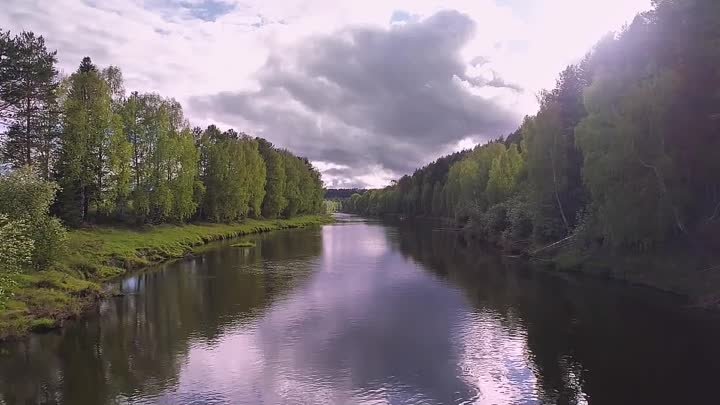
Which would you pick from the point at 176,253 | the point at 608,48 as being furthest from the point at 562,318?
the point at 176,253

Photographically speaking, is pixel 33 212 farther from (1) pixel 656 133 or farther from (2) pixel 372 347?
(1) pixel 656 133

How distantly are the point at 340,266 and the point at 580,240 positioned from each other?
75.5ft

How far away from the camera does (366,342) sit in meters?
25.9

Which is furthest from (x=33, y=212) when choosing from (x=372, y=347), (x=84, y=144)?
(x=84, y=144)

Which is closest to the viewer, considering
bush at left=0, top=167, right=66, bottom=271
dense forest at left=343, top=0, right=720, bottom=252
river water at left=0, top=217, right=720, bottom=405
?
river water at left=0, top=217, right=720, bottom=405

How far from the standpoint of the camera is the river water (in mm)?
19609

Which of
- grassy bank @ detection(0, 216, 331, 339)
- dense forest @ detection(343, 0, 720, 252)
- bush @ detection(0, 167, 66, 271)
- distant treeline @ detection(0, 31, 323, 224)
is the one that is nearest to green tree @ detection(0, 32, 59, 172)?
distant treeline @ detection(0, 31, 323, 224)

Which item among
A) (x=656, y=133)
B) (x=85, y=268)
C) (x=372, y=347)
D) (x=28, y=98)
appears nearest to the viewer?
(x=372, y=347)

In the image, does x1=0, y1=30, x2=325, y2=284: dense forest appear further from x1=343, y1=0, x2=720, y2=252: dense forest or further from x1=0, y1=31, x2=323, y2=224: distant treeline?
x1=343, y1=0, x2=720, y2=252: dense forest

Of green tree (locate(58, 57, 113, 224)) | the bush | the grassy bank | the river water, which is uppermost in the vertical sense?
green tree (locate(58, 57, 113, 224))

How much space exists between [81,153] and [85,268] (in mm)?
19846

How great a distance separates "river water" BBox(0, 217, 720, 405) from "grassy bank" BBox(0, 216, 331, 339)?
4.19ft

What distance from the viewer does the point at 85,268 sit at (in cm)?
4031

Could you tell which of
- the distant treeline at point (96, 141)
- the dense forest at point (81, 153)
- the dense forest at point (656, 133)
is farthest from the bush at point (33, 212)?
the dense forest at point (656, 133)
